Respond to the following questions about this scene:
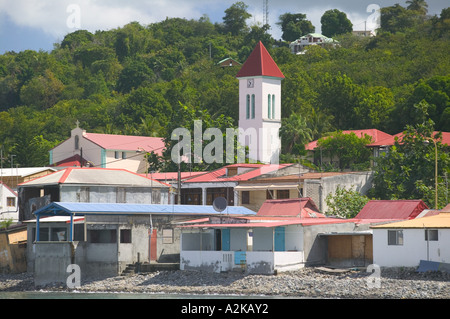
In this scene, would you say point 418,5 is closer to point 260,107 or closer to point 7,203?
point 260,107

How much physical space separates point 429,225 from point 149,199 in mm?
19381

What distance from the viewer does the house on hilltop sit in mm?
74000

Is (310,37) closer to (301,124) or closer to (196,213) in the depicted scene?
(301,124)

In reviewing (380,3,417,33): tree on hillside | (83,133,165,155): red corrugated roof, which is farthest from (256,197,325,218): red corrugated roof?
(380,3,417,33): tree on hillside

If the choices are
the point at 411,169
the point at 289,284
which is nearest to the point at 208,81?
the point at 411,169

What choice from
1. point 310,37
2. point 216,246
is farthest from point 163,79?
point 216,246

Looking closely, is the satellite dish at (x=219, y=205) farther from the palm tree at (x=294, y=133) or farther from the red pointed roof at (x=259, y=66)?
the red pointed roof at (x=259, y=66)

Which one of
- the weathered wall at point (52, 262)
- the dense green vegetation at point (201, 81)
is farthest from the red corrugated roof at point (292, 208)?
the dense green vegetation at point (201, 81)

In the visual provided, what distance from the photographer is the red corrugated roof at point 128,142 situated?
247 feet

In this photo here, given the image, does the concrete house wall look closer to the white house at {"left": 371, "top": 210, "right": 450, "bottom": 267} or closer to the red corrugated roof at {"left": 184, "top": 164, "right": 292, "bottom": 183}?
the white house at {"left": 371, "top": 210, "right": 450, "bottom": 267}

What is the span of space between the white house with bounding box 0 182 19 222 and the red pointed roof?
80.0 ft

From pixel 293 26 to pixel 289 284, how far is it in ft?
377

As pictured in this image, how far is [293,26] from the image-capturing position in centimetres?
14562
